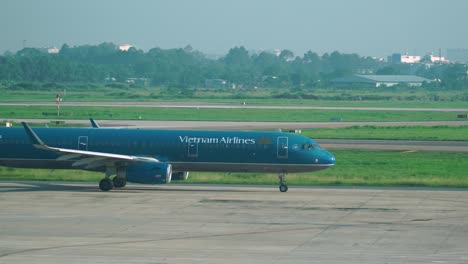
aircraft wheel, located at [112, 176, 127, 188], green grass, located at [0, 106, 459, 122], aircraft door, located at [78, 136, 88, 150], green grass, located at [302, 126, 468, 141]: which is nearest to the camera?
aircraft wheel, located at [112, 176, 127, 188]

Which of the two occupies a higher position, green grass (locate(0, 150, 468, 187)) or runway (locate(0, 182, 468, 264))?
runway (locate(0, 182, 468, 264))

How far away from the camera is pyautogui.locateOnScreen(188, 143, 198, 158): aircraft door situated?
4675 centimetres

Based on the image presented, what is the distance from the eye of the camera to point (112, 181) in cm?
4678

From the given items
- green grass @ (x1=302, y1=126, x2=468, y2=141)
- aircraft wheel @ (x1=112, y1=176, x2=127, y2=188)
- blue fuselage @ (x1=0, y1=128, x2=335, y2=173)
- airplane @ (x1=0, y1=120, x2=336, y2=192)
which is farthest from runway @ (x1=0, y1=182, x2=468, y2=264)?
green grass @ (x1=302, y1=126, x2=468, y2=141)

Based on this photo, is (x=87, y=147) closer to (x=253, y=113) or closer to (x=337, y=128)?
(x=337, y=128)

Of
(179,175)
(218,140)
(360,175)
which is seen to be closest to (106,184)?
(179,175)

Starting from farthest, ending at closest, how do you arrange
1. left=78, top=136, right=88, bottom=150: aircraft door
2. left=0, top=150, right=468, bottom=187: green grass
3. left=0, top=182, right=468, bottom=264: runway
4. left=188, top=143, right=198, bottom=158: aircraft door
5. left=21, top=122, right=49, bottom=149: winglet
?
left=0, top=150, right=468, bottom=187: green grass → left=78, top=136, right=88, bottom=150: aircraft door → left=188, top=143, right=198, bottom=158: aircraft door → left=21, top=122, right=49, bottom=149: winglet → left=0, top=182, right=468, bottom=264: runway

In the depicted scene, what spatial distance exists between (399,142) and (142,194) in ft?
121

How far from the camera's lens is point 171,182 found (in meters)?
50.1

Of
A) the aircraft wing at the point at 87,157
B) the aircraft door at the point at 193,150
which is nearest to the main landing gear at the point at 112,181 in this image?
the aircraft wing at the point at 87,157

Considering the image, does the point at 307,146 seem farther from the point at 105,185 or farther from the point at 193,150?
the point at 105,185

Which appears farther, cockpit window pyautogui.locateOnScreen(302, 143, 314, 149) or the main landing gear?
cockpit window pyautogui.locateOnScreen(302, 143, 314, 149)

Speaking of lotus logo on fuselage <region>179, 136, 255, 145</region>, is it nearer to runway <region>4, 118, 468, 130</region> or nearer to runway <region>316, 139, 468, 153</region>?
A: runway <region>316, 139, 468, 153</region>

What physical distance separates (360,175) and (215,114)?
2448 inches
